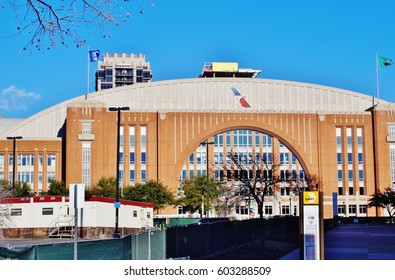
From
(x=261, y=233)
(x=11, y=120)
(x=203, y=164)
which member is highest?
(x=11, y=120)

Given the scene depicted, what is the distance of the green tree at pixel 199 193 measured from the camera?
8350cm

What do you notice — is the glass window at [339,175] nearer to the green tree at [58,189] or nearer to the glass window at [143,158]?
the glass window at [143,158]

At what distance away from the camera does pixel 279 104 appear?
102750 mm

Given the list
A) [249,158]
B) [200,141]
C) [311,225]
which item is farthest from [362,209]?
[311,225]

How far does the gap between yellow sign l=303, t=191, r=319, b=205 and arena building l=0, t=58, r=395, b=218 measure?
72.2m

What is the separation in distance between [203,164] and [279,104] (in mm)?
14400

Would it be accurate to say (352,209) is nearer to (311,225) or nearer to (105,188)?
(105,188)

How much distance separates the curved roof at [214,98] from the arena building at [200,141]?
14cm

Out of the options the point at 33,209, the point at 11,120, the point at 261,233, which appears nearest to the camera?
the point at 261,233

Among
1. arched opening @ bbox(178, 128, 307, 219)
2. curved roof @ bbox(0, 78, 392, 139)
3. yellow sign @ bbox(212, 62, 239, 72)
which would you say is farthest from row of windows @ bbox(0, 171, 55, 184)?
yellow sign @ bbox(212, 62, 239, 72)
